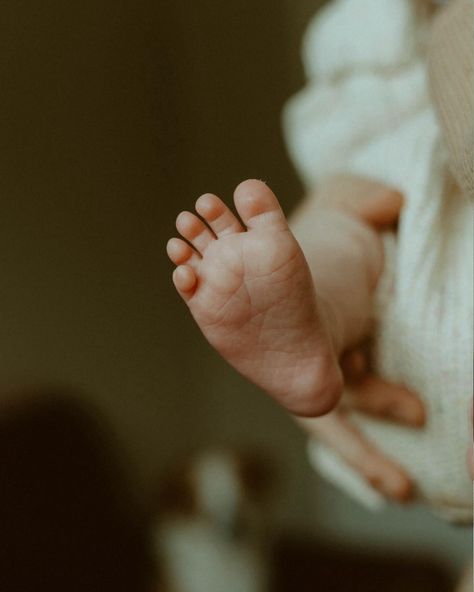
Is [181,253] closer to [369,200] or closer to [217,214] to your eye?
[217,214]

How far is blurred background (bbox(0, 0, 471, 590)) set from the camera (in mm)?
892

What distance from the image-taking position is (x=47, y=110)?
0.90 meters

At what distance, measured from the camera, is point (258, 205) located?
0.47 m

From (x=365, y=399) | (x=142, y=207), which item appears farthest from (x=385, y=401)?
(x=142, y=207)

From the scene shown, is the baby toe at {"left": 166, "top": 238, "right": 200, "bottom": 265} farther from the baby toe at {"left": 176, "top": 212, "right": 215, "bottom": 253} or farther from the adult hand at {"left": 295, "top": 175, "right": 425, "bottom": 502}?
the adult hand at {"left": 295, "top": 175, "right": 425, "bottom": 502}

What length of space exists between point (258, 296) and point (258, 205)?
62mm

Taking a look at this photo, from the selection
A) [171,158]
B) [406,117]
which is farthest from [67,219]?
[406,117]

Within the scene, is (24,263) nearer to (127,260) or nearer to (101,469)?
(127,260)

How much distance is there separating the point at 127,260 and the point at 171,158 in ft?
0.59

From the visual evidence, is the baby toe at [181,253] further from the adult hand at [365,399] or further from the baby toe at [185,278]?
the adult hand at [365,399]

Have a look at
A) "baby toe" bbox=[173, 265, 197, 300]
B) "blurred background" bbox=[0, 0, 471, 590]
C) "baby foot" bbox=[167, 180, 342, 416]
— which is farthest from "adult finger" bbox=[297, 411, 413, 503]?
"blurred background" bbox=[0, 0, 471, 590]

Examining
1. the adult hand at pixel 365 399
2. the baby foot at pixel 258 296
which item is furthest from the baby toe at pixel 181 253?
the adult hand at pixel 365 399

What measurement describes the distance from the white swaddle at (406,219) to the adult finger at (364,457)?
0.01 metres

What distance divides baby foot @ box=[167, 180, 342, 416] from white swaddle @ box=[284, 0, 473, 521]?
92mm
